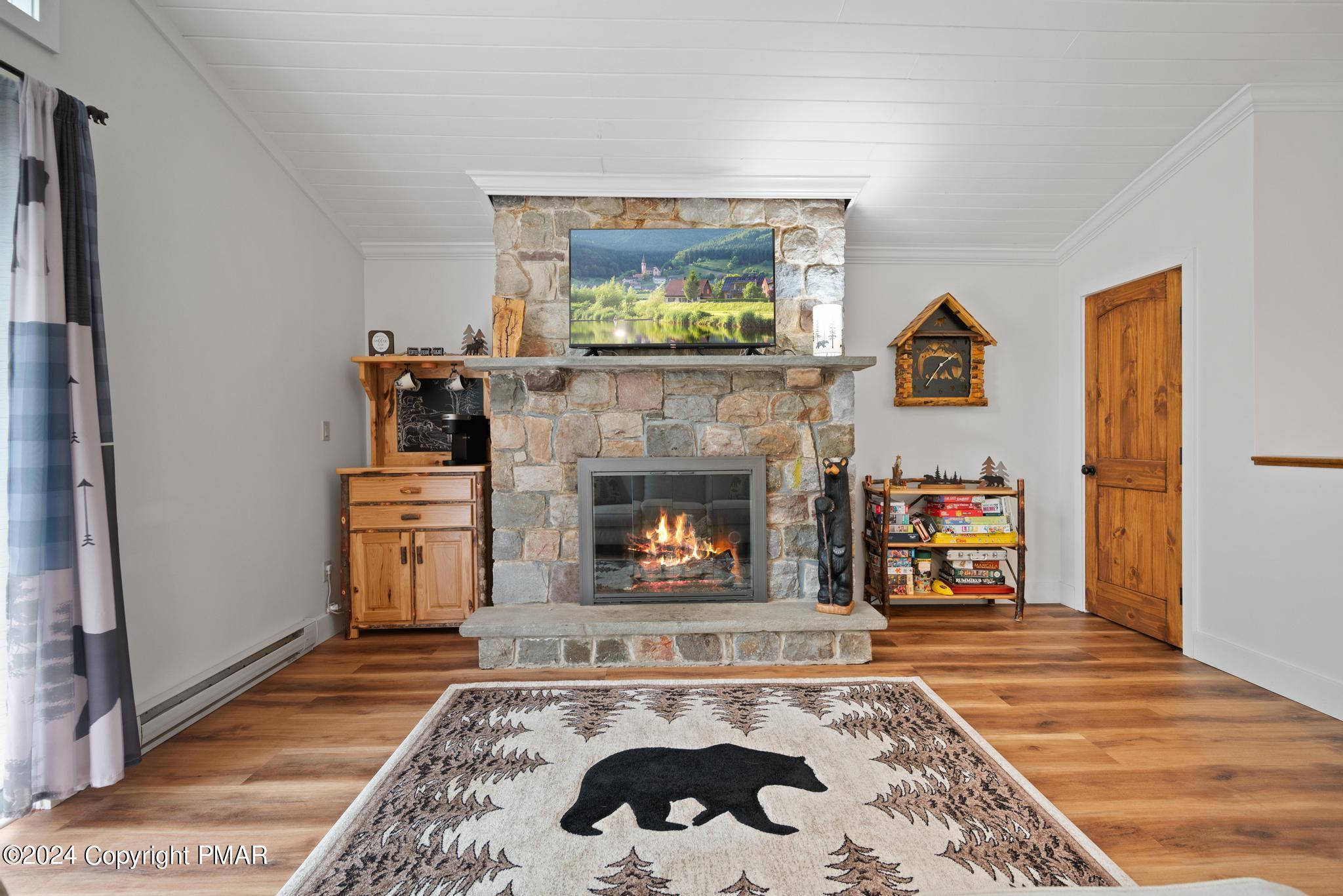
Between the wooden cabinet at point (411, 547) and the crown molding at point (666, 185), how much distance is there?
5.02 ft

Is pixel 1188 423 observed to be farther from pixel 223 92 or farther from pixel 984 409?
pixel 223 92

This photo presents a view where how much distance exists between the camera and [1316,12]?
2.19 metres

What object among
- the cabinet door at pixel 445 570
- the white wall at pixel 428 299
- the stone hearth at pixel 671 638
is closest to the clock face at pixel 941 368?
the stone hearth at pixel 671 638

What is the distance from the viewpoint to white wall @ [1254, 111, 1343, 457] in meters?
2.57

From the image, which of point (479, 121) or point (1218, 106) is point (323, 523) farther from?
point (1218, 106)

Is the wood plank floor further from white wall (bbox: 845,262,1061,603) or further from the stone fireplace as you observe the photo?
white wall (bbox: 845,262,1061,603)

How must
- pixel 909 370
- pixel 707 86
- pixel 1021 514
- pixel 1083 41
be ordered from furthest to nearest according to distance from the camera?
pixel 909 370
pixel 1021 514
pixel 707 86
pixel 1083 41

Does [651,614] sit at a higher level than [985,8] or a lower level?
lower

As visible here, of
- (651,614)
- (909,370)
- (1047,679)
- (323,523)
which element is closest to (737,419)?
(651,614)

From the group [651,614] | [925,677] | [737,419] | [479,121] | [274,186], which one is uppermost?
[479,121]

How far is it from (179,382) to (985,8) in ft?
10.7

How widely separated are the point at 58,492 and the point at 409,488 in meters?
1.69

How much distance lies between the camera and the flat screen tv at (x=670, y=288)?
123 inches

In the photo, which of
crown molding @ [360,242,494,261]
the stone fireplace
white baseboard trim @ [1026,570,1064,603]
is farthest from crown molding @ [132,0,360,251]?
white baseboard trim @ [1026,570,1064,603]
